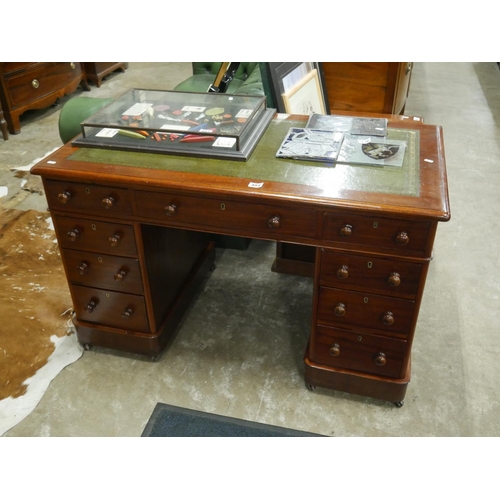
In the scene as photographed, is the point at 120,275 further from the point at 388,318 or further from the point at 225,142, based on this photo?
the point at 388,318

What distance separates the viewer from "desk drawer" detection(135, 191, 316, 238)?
1.57m

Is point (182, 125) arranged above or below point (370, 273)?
above

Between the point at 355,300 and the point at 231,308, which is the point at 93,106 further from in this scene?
the point at 355,300

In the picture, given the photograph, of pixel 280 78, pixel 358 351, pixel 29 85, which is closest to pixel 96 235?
pixel 358 351

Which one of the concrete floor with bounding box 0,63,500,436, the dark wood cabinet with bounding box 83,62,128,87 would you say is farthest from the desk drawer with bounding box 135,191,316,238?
the dark wood cabinet with bounding box 83,62,128,87

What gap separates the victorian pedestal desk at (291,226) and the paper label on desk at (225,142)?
0.07 meters

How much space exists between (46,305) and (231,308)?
86 centimetres

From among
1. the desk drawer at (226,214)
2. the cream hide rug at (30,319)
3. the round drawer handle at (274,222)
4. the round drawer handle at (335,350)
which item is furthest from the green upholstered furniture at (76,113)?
the round drawer handle at (335,350)

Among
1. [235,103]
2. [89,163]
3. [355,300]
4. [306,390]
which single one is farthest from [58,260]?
[355,300]

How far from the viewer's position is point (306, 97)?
8.51 feet

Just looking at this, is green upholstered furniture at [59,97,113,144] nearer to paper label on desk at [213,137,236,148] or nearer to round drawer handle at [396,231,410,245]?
paper label on desk at [213,137,236,148]

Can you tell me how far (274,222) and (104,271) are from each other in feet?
2.42

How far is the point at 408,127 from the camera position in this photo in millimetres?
1923

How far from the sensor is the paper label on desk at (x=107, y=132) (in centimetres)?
184
